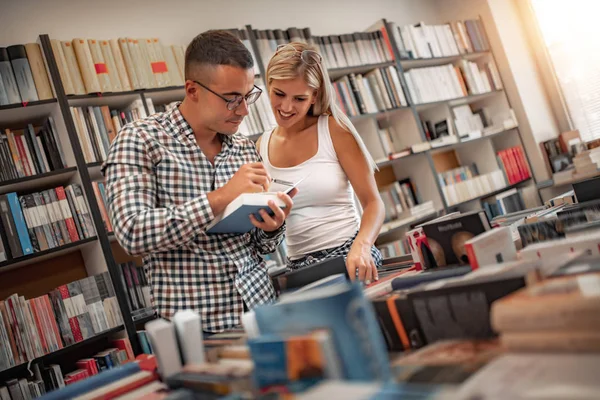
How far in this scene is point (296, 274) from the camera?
51.9 inches

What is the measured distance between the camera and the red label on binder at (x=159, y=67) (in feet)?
9.91

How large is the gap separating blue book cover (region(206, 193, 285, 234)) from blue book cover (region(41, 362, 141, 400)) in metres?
0.43

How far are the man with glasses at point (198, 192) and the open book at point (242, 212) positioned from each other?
23 millimetres

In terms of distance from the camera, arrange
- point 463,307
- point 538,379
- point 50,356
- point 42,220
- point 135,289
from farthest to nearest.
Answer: point 135,289, point 42,220, point 50,356, point 463,307, point 538,379

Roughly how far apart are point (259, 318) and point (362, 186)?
124 cm

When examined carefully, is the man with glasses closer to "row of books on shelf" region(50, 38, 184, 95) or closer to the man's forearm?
the man's forearm

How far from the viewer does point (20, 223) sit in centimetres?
252

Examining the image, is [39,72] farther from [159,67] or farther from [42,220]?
[42,220]

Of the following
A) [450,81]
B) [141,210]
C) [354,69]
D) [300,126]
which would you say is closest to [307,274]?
[141,210]

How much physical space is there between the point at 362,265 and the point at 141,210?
2.30 ft

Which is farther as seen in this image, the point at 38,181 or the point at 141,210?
the point at 38,181

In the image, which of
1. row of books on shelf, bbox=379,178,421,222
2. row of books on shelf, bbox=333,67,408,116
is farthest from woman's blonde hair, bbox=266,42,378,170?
row of books on shelf, bbox=379,178,421,222

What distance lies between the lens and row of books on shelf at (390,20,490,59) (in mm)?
4512

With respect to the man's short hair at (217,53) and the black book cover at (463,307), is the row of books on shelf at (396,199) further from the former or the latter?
the black book cover at (463,307)
